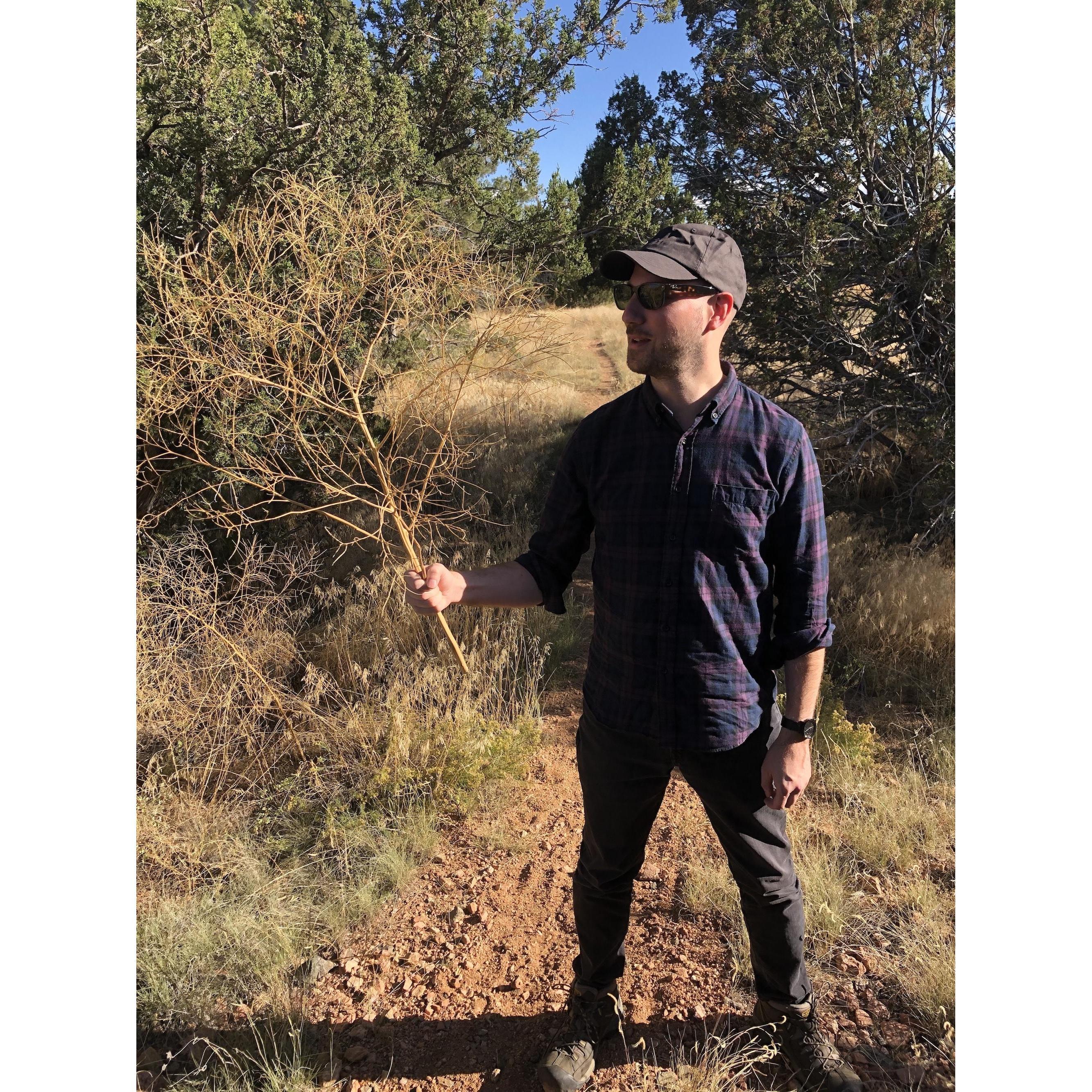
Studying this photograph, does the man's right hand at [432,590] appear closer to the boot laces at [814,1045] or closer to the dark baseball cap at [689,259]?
the dark baseball cap at [689,259]

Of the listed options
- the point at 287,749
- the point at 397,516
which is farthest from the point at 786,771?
the point at 287,749

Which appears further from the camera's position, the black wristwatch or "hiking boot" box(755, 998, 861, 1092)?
"hiking boot" box(755, 998, 861, 1092)

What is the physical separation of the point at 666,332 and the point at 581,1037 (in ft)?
6.46

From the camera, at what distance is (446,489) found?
749 centimetres

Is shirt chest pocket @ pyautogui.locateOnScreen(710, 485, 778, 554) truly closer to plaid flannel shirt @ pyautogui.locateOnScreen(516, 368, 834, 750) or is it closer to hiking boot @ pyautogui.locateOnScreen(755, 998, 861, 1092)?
plaid flannel shirt @ pyautogui.locateOnScreen(516, 368, 834, 750)

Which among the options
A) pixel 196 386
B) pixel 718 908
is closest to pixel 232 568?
pixel 196 386

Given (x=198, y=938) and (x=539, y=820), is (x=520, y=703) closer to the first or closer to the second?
(x=539, y=820)

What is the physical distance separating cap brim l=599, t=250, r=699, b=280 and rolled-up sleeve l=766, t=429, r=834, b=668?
440 mm

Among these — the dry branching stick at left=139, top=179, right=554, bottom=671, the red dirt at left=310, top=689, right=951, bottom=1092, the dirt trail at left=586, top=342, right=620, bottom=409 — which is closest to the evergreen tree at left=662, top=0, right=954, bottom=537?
the dry branching stick at left=139, top=179, right=554, bottom=671

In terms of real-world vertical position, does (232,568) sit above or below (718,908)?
above

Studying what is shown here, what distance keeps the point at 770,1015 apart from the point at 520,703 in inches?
101

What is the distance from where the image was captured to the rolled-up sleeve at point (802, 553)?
151cm

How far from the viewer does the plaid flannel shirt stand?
4.97 ft

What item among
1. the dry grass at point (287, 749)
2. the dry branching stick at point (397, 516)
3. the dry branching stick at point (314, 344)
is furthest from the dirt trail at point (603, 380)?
the dry branching stick at point (397, 516)
